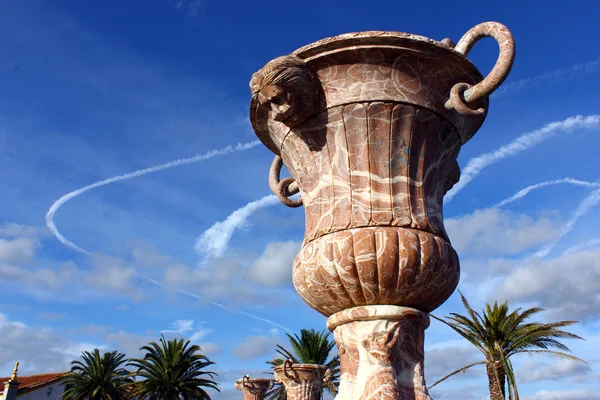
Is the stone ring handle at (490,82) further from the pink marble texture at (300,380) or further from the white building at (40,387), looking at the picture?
the white building at (40,387)

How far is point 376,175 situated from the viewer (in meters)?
4.74

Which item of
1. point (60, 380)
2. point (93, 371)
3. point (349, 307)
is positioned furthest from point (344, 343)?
point (60, 380)

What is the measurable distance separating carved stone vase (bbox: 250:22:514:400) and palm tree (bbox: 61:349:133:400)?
30090 millimetres

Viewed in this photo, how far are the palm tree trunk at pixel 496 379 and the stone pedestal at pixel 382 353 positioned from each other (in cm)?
1316

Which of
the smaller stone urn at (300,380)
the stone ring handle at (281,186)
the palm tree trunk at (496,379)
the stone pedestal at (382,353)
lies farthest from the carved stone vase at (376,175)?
the palm tree trunk at (496,379)

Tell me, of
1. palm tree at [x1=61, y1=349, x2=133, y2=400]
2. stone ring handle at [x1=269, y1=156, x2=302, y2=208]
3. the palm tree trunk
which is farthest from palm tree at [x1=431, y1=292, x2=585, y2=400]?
palm tree at [x1=61, y1=349, x2=133, y2=400]

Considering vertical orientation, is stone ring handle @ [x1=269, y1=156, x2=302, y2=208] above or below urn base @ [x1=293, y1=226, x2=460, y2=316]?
above

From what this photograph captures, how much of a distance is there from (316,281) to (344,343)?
21.6 inches

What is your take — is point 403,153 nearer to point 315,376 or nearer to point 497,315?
point 315,376

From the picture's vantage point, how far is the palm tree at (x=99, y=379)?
31.8m

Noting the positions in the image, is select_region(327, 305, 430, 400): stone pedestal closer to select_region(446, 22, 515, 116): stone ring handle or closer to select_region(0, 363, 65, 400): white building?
select_region(446, 22, 515, 116): stone ring handle

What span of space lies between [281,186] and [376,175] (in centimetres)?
Result: 178

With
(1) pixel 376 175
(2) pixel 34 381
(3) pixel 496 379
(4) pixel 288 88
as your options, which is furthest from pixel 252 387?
(2) pixel 34 381

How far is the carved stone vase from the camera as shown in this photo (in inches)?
175
